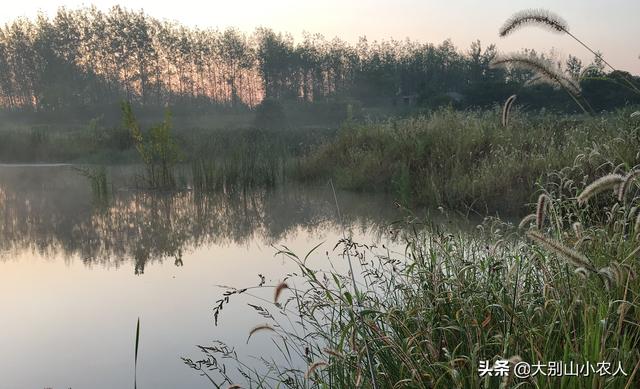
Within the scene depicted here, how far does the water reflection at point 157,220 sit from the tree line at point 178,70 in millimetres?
25427

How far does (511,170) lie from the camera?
6941 mm

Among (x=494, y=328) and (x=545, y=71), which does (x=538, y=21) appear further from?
(x=494, y=328)

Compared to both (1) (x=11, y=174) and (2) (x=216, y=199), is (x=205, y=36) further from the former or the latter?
(2) (x=216, y=199)

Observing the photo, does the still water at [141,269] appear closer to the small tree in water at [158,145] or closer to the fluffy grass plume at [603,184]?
the small tree in water at [158,145]

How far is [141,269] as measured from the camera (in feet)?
16.3

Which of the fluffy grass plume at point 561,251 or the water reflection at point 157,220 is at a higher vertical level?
the fluffy grass plume at point 561,251

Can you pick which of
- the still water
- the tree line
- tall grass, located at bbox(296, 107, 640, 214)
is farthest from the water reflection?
the tree line

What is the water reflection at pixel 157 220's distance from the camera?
5.91 m

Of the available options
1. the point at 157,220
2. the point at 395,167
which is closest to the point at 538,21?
the point at 157,220

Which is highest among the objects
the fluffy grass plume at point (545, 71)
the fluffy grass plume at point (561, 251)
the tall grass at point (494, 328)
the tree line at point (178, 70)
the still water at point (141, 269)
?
the tree line at point (178, 70)

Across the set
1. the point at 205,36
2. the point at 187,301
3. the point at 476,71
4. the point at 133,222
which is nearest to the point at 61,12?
the point at 205,36

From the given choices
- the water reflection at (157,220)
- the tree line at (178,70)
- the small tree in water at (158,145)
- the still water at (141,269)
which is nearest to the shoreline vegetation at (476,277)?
the still water at (141,269)

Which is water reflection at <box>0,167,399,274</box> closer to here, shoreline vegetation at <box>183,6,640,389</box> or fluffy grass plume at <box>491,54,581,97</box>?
shoreline vegetation at <box>183,6,640,389</box>

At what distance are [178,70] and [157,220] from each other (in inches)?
1442
